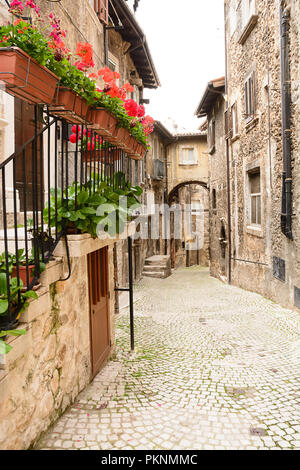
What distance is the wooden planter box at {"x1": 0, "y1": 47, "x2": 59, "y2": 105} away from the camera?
80.6 inches

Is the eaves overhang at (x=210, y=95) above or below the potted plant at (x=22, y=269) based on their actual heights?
above

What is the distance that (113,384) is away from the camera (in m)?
4.32

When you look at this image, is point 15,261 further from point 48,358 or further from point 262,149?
point 262,149

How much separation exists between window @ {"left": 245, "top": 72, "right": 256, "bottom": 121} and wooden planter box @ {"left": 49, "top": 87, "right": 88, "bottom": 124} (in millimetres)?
8283

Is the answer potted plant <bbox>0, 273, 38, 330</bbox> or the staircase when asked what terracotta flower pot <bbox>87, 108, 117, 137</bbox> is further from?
the staircase

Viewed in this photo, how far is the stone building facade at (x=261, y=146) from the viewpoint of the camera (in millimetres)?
7383

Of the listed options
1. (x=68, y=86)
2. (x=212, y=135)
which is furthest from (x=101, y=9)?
(x=212, y=135)

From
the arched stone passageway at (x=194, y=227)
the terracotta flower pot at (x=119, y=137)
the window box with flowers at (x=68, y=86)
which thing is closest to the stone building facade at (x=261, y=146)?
the terracotta flower pot at (x=119, y=137)

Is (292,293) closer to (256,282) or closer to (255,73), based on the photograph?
(256,282)

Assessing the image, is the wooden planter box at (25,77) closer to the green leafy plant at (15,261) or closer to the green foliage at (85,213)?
the green foliage at (85,213)

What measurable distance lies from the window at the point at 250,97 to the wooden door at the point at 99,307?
7351mm

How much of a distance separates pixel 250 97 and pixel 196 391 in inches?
351

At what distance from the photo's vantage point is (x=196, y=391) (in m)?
4.18

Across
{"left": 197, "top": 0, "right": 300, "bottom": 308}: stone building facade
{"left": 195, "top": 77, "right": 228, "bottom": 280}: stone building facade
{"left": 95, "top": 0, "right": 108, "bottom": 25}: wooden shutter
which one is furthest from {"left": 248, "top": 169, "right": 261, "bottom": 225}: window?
{"left": 95, "top": 0, "right": 108, "bottom": 25}: wooden shutter
